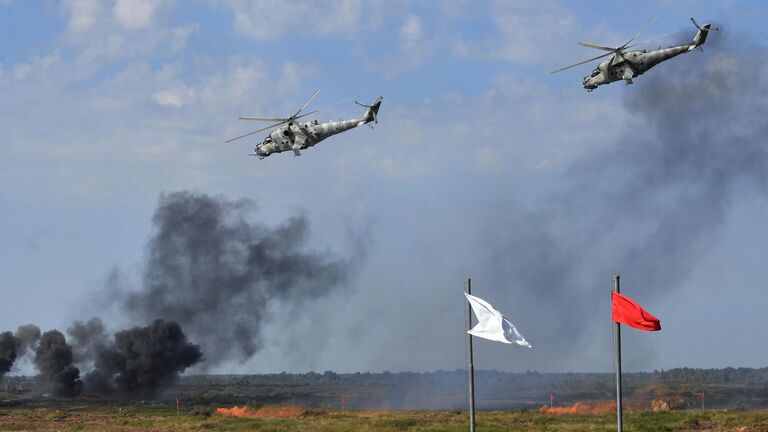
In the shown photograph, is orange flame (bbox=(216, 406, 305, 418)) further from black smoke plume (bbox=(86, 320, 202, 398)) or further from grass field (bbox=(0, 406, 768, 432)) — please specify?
black smoke plume (bbox=(86, 320, 202, 398))

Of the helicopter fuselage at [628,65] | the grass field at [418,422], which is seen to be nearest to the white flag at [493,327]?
the grass field at [418,422]

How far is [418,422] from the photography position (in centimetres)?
8200

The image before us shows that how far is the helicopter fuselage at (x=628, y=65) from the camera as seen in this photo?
82.9 m

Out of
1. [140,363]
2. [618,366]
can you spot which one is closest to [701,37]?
[618,366]

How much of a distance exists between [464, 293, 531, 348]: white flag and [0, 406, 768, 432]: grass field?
26.9 m

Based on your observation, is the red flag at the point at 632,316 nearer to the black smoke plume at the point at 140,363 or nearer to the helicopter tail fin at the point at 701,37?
the helicopter tail fin at the point at 701,37

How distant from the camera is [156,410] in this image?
113 meters

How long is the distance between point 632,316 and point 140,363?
118m

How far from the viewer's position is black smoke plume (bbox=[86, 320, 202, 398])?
15562 cm

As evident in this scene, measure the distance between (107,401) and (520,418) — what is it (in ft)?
231

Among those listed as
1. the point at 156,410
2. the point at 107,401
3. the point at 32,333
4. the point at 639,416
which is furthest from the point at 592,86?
the point at 32,333

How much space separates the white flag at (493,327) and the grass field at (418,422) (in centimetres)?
2686

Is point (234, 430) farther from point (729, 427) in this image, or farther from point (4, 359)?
point (4, 359)

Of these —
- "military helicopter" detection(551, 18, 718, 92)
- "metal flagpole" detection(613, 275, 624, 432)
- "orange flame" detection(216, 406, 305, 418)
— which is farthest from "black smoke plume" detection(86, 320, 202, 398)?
"metal flagpole" detection(613, 275, 624, 432)
